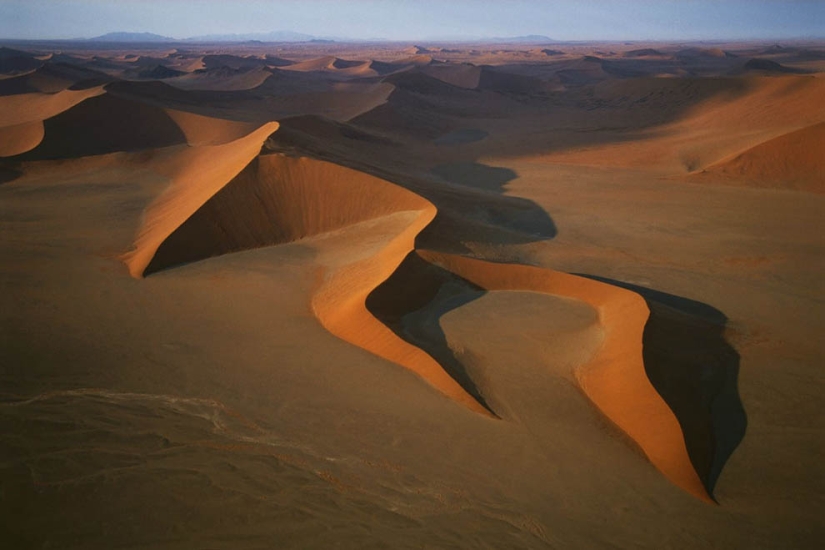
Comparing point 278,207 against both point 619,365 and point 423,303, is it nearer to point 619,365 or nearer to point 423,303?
point 423,303

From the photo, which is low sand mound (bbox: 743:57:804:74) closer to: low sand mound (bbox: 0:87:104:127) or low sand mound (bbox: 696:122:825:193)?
low sand mound (bbox: 696:122:825:193)

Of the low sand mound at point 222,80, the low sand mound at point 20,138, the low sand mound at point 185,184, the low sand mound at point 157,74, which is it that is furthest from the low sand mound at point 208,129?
the low sand mound at point 157,74

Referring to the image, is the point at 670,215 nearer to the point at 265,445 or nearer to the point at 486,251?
the point at 486,251

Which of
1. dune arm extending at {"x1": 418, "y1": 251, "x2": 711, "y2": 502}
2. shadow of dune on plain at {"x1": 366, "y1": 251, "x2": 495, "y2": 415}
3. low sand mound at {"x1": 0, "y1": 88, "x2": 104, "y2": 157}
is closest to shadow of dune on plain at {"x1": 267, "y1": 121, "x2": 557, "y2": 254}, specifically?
shadow of dune on plain at {"x1": 366, "y1": 251, "x2": 495, "y2": 415}

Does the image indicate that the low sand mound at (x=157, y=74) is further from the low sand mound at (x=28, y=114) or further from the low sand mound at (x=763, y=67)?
the low sand mound at (x=763, y=67)

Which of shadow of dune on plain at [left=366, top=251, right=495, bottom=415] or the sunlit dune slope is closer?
shadow of dune on plain at [left=366, top=251, right=495, bottom=415]

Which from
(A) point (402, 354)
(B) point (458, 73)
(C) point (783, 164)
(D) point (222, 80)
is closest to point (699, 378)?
(A) point (402, 354)
